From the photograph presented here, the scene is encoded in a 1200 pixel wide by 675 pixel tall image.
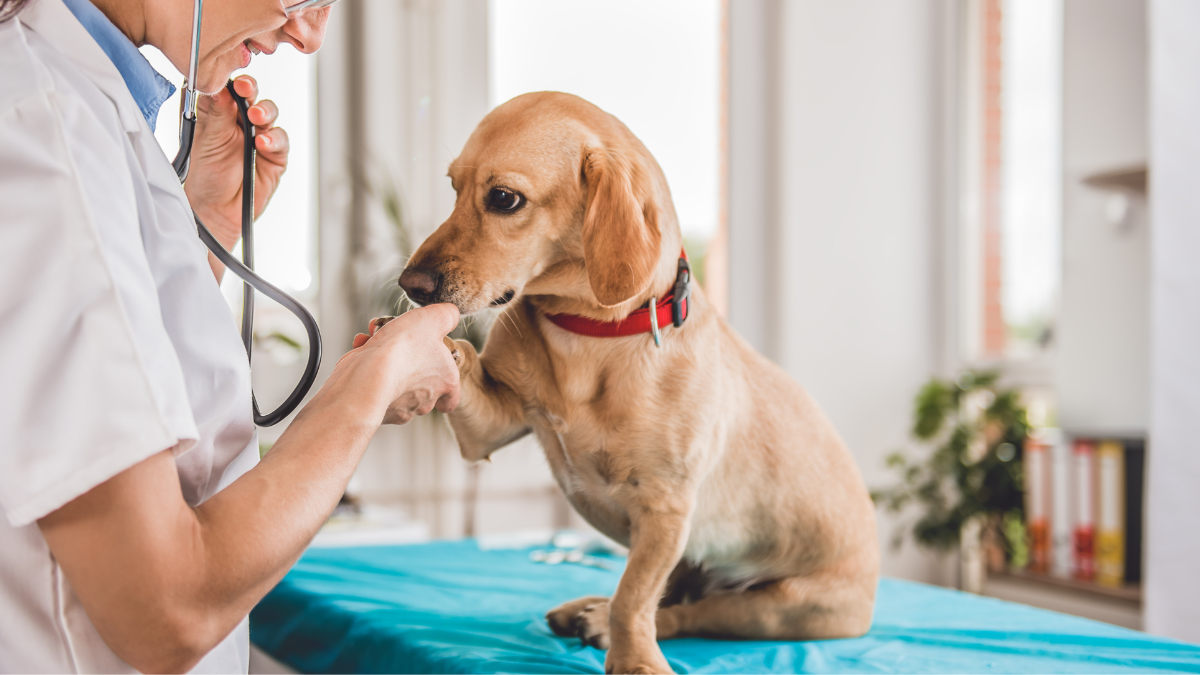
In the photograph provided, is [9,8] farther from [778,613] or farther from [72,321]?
[778,613]

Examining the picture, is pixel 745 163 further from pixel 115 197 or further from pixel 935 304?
pixel 115 197

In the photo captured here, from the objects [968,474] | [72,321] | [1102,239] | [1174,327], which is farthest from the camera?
[968,474]

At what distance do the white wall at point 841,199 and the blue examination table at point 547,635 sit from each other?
5.42 feet

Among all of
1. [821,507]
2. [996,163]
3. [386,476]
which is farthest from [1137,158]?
[386,476]

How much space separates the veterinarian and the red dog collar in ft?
0.99

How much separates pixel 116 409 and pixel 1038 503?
252 cm

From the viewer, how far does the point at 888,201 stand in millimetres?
3041

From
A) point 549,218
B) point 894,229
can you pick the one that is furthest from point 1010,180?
point 549,218

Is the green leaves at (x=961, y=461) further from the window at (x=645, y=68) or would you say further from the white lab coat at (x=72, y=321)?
the white lab coat at (x=72, y=321)

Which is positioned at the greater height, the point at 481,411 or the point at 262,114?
the point at 262,114

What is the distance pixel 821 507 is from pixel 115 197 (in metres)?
0.82

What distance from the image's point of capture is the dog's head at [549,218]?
848 mm

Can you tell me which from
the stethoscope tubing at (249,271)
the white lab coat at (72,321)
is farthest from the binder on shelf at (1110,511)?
the white lab coat at (72,321)

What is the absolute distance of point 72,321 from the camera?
452 millimetres
